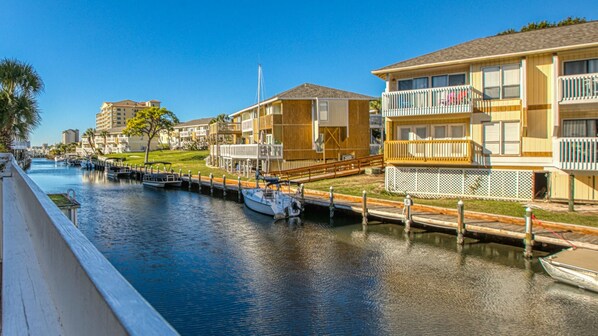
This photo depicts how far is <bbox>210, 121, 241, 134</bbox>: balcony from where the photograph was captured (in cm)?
5759

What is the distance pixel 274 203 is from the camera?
27.1 meters

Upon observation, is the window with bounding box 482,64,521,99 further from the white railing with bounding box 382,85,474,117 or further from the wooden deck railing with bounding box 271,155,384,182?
the wooden deck railing with bounding box 271,155,384,182

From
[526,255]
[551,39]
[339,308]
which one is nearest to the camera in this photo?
[339,308]

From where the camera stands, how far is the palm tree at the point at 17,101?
28.2m

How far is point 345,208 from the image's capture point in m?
25.8

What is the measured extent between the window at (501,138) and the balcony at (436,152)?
64 centimetres

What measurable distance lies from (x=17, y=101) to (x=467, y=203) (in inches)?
1140

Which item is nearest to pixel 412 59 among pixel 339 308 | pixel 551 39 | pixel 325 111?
pixel 551 39

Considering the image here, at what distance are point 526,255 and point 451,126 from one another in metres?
12.3

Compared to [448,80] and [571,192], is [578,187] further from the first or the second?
[448,80]

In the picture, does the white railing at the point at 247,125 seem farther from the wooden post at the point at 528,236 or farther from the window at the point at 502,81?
the wooden post at the point at 528,236

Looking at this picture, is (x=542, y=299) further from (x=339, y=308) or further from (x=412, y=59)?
(x=412, y=59)

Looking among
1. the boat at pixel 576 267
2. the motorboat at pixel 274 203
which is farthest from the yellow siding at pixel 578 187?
the motorboat at pixel 274 203

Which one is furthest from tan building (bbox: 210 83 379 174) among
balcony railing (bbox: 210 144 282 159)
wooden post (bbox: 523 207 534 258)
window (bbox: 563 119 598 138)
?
wooden post (bbox: 523 207 534 258)
